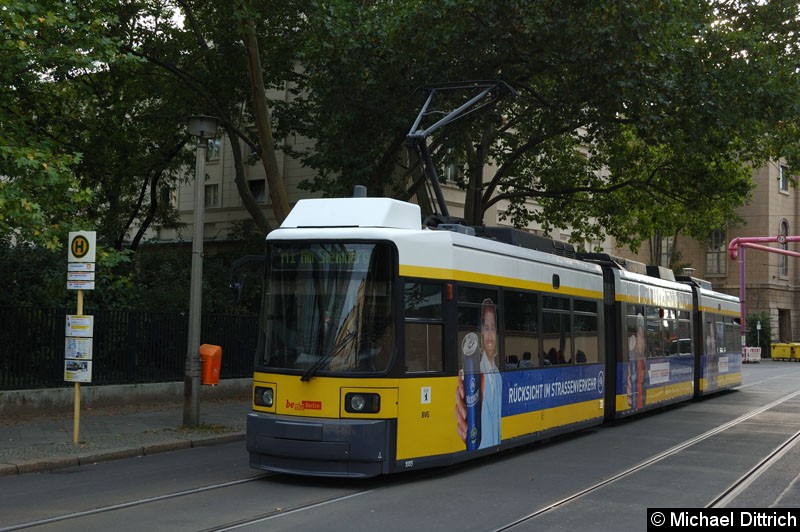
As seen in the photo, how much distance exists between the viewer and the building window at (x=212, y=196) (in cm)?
3578

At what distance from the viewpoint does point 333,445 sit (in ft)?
30.4

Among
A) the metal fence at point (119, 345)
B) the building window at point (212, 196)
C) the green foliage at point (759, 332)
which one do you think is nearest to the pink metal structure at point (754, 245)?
the green foliage at point (759, 332)

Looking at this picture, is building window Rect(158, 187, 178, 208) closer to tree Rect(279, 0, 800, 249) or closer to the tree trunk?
tree Rect(279, 0, 800, 249)

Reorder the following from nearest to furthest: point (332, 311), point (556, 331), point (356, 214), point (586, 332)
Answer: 1. point (332, 311)
2. point (356, 214)
3. point (556, 331)
4. point (586, 332)

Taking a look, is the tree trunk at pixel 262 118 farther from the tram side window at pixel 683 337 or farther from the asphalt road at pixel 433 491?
the tram side window at pixel 683 337

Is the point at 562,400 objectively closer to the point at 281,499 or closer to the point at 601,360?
the point at 601,360

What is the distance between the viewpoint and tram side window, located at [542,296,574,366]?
1292cm

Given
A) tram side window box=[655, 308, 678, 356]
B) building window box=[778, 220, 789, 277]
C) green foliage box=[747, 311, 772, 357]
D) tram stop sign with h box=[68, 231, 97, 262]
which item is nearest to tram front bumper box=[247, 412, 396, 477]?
tram stop sign with h box=[68, 231, 97, 262]

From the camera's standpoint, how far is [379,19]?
18.6 m

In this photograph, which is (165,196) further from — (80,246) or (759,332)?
(759,332)

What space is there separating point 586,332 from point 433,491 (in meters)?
6.02

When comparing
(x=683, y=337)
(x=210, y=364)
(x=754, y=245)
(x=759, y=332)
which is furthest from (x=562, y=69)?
(x=759, y=332)

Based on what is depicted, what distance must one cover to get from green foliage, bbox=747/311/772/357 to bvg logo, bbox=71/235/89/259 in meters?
59.0

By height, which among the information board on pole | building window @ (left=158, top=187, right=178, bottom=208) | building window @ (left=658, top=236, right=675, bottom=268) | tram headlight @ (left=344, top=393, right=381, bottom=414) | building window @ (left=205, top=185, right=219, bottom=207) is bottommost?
tram headlight @ (left=344, top=393, right=381, bottom=414)
